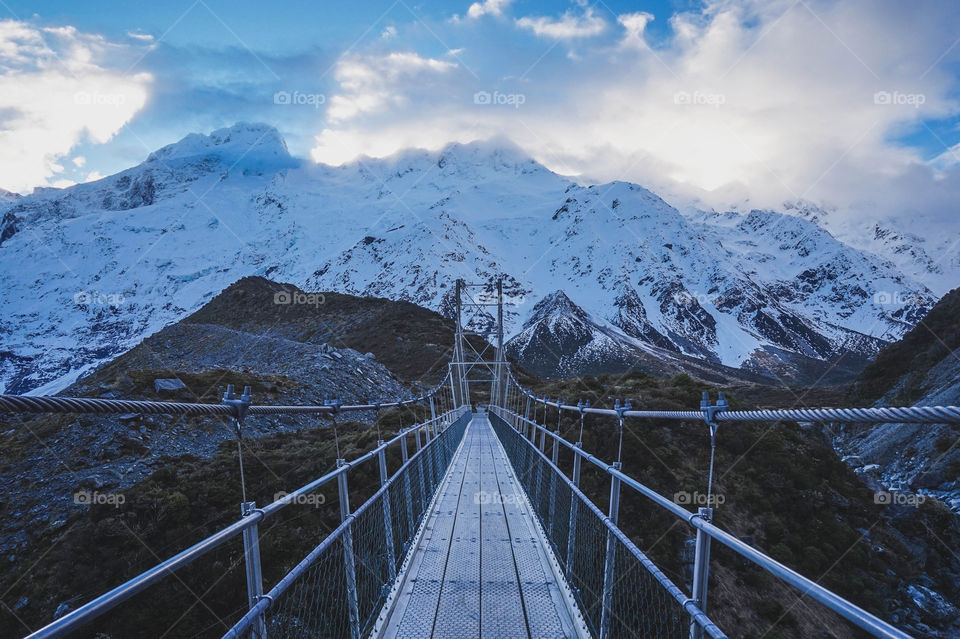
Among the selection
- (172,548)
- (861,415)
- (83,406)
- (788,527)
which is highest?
(861,415)

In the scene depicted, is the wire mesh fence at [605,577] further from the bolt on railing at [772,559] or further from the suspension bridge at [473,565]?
the bolt on railing at [772,559]

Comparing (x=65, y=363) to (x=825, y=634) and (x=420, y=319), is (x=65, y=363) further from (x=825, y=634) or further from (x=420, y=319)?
(x=825, y=634)

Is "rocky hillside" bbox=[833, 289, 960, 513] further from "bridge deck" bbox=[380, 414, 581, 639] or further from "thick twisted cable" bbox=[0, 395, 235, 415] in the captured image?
"thick twisted cable" bbox=[0, 395, 235, 415]

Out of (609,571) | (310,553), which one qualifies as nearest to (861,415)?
(609,571)

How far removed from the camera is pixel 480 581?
394 centimetres

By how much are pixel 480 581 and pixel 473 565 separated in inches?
13.5

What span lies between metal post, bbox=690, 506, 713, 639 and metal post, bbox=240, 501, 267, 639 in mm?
1510

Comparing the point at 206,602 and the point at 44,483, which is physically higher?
the point at 44,483

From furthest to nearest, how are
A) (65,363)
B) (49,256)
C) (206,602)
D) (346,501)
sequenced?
(49,256) < (65,363) < (206,602) < (346,501)

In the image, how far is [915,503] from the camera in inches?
454

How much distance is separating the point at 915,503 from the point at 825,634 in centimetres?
493

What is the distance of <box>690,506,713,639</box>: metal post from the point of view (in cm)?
171

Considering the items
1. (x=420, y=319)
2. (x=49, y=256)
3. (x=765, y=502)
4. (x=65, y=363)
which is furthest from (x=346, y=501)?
(x=49, y=256)

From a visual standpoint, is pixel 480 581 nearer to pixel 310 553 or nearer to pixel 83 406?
pixel 310 553
